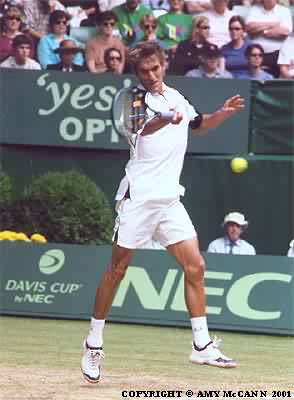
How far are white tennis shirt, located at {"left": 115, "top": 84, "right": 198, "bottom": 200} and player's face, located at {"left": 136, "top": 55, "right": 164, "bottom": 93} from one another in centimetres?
5

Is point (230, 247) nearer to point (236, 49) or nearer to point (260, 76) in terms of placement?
point (260, 76)

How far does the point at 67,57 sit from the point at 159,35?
1075mm

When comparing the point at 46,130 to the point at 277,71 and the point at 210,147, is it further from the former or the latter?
the point at 277,71

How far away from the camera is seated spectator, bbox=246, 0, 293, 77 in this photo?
11273 millimetres

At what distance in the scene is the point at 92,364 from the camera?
20.6 feet

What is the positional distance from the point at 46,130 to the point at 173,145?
548cm

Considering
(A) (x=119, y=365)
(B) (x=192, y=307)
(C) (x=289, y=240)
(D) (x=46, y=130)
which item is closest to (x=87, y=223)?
A: (D) (x=46, y=130)

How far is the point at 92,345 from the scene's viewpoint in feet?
20.9

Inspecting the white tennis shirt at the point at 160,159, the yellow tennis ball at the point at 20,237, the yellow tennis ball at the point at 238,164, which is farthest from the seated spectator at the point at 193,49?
the white tennis shirt at the point at 160,159

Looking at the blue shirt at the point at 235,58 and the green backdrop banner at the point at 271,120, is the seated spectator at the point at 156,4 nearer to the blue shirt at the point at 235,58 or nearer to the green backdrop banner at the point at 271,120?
the blue shirt at the point at 235,58

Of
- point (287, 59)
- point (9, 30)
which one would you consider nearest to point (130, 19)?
point (9, 30)

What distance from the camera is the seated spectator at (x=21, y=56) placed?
11469 mm

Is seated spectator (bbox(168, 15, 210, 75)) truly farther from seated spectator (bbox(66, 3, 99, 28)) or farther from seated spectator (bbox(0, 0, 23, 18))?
seated spectator (bbox(0, 0, 23, 18))

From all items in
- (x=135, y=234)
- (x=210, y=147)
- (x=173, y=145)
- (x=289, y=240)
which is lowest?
(x=289, y=240)
